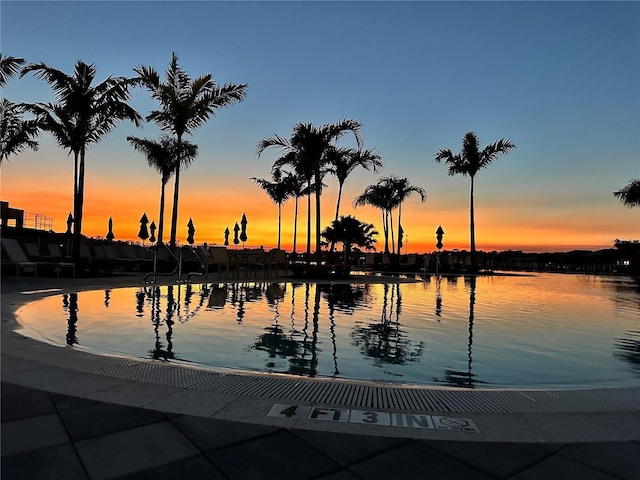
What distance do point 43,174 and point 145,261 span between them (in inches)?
224

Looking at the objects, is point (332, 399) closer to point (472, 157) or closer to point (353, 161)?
point (353, 161)

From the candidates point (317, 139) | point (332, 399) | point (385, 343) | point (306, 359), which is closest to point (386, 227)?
point (317, 139)

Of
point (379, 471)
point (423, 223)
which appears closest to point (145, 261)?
point (379, 471)

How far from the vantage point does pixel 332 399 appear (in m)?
2.45

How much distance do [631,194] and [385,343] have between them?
23322 millimetres

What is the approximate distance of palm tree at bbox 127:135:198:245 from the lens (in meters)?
19.0

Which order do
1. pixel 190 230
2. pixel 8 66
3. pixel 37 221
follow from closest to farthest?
pixel 8 66, pixel 190 230, pixel 37 221

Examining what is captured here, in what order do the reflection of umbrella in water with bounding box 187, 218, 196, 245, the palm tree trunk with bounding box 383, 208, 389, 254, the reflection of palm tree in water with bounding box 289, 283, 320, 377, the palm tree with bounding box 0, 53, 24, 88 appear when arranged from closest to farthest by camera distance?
1. the reflection of palm tree in water with bounding box 289, 283, 320, 377
2. the palm tree with bounding box 0, 53, 24, 88
3. the reflection of umbrella in water with bounding box 187, 218, 196, 245
4. the palm tree trunk with bounding box 383, 208, 389, 254

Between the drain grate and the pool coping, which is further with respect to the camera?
the drain grate

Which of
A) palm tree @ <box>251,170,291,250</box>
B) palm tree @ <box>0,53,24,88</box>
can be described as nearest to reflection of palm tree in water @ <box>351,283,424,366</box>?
palm tree @ <box>0,53,24,88</box>

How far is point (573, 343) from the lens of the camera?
4.75m

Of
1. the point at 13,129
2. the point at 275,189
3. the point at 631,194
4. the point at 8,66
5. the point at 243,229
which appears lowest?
the point at 243,229

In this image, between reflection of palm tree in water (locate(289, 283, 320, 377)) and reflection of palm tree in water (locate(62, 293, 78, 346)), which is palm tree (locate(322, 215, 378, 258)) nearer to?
reflection of palm tree in water (locate(62, 293, 78, 346))

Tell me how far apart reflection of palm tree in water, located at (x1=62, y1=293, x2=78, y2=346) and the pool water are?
1 cm
